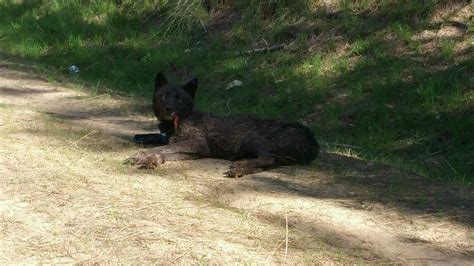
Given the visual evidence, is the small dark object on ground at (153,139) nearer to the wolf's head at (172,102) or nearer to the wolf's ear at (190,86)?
the wolf's head at (172,102)

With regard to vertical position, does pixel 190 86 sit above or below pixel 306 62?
above

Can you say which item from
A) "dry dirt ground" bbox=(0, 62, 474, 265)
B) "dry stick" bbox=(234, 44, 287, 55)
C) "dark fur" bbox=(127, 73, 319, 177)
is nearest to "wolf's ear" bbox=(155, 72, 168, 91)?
"dark fur" bbox=(127, 73, 319, 177)

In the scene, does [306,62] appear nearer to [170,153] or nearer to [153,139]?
[153,139]

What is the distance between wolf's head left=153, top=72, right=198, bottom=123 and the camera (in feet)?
23.8

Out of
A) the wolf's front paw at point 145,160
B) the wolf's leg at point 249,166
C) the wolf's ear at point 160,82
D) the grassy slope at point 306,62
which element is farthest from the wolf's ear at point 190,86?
the grassy slope at point 306,62

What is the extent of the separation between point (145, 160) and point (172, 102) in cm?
96

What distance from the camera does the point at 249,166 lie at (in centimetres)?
660

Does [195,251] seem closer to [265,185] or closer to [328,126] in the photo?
[265,185]

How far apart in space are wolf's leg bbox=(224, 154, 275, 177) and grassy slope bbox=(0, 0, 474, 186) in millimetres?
2520

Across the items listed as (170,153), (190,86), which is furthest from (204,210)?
(190,86)

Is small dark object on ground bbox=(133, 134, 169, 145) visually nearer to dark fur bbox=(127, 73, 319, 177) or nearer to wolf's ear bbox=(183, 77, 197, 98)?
dark fur bbox=(127, 73, 319, 177)

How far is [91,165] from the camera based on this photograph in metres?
6.43

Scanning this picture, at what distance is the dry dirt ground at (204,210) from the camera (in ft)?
15.2

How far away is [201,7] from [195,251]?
1215 cm
